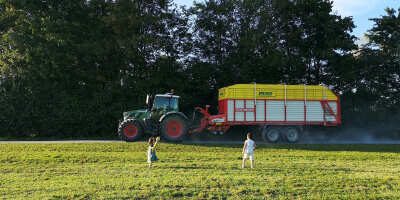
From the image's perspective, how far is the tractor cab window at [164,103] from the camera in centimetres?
1931

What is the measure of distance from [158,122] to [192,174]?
9379 mm

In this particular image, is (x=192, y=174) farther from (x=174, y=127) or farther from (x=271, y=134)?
(x=271, y=134)

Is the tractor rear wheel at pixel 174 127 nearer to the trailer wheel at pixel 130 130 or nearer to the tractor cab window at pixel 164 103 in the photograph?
the tractor cab window at pixel 164 103

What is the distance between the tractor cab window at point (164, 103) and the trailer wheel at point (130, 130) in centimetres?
150

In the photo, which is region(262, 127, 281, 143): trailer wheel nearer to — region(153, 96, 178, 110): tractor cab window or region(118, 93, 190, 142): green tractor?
region(118, 93, 190, 142): green tractor

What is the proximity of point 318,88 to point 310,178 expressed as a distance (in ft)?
40.3

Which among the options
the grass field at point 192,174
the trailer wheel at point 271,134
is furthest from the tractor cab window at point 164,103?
the trailer wheel at point 271,134

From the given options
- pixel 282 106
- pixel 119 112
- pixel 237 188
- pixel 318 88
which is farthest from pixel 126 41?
pixel 237 188

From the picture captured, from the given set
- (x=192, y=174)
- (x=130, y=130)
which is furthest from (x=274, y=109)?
(x=192, y=174)

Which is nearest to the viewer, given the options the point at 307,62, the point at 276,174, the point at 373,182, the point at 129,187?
the point at 129,187

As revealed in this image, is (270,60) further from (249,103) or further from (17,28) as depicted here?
(17,28)

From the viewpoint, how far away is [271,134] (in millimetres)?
20422

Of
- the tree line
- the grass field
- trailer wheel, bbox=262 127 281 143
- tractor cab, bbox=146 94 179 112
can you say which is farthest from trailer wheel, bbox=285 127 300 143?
tractor cab, bbox=146 94 179 112

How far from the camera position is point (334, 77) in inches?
1039
